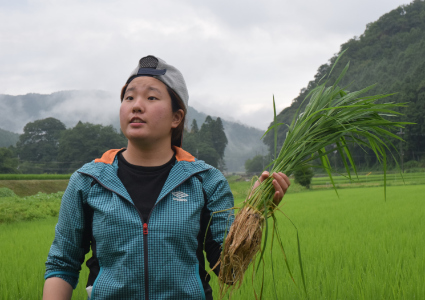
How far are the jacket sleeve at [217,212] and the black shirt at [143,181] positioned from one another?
0.18 meters

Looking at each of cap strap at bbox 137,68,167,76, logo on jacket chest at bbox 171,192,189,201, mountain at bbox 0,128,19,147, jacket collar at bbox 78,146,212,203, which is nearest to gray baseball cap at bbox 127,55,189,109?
cap strap at bbox 137,68,167,76

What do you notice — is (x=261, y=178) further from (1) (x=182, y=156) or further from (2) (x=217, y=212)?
(1) (x=182, y=156)

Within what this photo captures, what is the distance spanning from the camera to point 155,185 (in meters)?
1.50

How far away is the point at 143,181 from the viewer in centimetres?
151

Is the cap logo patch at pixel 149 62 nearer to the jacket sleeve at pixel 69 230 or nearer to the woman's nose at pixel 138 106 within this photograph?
the woman's nose at pixel 138 106

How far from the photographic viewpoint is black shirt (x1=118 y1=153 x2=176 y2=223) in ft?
4.74

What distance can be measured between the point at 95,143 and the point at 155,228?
185 feet

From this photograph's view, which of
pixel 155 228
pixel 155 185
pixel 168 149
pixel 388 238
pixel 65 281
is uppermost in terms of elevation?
pixel 168 149

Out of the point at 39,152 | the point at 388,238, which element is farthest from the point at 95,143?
the point at 388,238

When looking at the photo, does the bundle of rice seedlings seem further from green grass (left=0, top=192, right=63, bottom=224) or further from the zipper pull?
green grass (left=0, top=192, right=63, bottom=224)

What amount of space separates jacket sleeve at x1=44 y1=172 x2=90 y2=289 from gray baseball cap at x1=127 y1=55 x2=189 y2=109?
48cm

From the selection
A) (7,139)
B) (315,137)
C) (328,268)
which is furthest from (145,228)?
(7,139)

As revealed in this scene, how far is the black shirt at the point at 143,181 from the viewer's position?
145 centimetres

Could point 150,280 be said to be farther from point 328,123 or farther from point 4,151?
point 4,151
